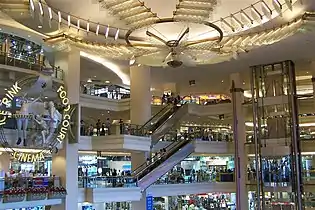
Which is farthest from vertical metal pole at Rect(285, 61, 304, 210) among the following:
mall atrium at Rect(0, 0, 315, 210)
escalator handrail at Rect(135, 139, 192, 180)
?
escalator handrail at Rect(135, 139, 192, 180)

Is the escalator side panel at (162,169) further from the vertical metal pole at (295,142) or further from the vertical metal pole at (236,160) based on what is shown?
the vertical metal pole at (295,142)

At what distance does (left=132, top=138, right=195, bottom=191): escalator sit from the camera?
17750mm

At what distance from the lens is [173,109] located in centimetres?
2141

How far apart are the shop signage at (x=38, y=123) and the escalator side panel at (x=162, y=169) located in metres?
4.06

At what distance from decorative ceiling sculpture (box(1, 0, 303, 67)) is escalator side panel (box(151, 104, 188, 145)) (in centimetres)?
503

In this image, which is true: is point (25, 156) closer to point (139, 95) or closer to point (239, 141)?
point (139, 95)

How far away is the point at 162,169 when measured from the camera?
1819 centimetres

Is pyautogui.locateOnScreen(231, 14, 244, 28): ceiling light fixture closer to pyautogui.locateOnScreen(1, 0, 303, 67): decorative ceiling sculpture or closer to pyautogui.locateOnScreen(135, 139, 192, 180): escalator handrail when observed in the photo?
pyautogui.locateOnScreen(1, 0, 303, 67): decorative ceiling sculpture

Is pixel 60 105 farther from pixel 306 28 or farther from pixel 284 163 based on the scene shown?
pixel 284 163

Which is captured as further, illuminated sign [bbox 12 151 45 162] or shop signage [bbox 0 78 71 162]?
illuminated sign [bbox 12 151 45 162]

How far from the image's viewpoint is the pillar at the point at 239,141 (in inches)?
804

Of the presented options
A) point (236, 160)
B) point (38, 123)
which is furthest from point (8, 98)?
point (236, 160)

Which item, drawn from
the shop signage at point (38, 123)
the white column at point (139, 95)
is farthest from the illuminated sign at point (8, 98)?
the white column at point (139, 95)

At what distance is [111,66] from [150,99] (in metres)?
2.42
